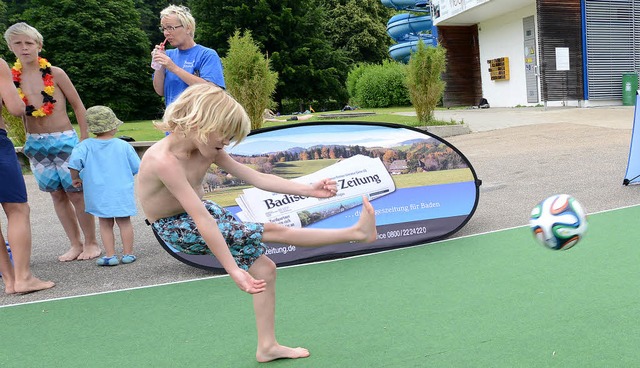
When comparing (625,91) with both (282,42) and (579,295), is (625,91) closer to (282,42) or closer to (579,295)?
(579,295)

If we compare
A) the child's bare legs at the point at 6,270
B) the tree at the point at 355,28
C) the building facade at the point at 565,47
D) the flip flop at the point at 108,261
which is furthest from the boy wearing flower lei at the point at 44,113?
the tree at the point at 355,28

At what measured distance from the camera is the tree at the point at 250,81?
13.0 m

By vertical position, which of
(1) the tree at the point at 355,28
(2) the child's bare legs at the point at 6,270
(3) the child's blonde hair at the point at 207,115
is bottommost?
(2) the child's bare legs at the point at 6,270

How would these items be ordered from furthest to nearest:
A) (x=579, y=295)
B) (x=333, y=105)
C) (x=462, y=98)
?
(x=333, y=105)
(x=462, y=98)
(x=579, y=295)

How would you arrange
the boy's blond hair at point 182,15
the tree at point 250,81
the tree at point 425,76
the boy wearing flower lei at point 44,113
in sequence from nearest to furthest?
the boy's blond hair at point 182,15 → the boy wearing flower lei at point 44,113 → the tree at point 250,81 → the tree at point 425,76

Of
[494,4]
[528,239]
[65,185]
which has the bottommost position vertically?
[528,239]

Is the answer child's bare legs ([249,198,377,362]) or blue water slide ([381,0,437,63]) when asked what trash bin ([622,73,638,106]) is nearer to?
blue water slide ([381,0,437,63])

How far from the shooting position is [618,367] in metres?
2.46

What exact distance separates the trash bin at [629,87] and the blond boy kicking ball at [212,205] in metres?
17.7

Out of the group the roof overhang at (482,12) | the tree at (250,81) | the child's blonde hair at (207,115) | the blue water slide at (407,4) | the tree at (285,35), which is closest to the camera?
the child's blonde hair at (207,115)

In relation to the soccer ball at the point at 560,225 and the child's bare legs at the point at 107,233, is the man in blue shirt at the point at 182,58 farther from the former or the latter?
the soccer ball at the point at 560,225

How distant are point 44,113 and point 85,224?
1071 millimetres

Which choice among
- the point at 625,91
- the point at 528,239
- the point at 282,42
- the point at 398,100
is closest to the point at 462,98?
the point at 398,100

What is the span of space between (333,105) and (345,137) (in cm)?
3859
